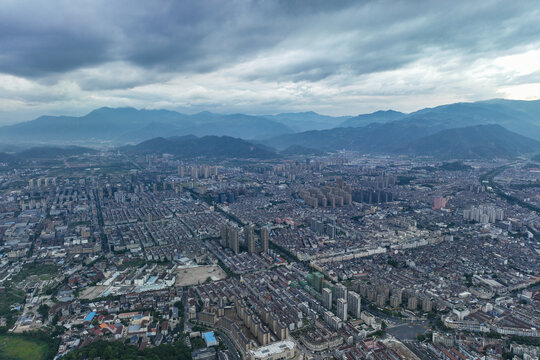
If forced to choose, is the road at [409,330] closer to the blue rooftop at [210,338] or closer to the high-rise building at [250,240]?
the blue rooftop at [210,338]

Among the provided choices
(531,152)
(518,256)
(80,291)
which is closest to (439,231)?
(518,256)

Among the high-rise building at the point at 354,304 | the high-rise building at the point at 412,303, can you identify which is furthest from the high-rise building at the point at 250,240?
the high-rise building at the point at 412,303

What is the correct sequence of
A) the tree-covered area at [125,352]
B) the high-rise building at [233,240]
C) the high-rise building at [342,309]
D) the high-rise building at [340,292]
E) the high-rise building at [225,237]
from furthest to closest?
the high-rise building at [225,237]
the high-rise building at [233,240]
the high-rise building at [340,292]
the high-rise building at [342,309]
the tree-covered area at [125,352]

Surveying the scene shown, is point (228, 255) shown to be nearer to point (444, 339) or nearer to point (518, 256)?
point (444, 339)

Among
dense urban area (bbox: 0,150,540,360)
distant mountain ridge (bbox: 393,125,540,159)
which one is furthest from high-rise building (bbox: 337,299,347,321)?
distant mountain ridge (bbox: 393,125,540,159)

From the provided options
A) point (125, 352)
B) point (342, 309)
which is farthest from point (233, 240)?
point (125, 352)

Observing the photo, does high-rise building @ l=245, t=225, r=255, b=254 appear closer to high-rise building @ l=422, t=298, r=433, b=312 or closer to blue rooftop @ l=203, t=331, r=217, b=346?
blue rooftop @ l=203, t=331, r=217, b=346
